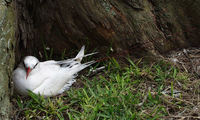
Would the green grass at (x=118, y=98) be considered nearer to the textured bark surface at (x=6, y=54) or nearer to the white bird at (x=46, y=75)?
the white bird at (x=46, y=75)

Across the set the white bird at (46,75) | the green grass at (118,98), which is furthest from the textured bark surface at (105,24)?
the green grass at (118,98)

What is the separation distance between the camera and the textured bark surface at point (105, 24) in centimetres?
273

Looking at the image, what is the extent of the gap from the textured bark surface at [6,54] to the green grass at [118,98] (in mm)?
293

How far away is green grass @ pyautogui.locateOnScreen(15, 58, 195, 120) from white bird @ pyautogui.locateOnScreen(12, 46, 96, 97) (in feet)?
0.41

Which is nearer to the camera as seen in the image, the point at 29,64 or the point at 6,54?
the point at 6,54

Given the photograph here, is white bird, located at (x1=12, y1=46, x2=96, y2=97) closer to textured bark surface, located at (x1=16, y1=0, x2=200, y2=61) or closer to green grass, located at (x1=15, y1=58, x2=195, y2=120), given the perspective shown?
green grass, located at (x1=15, y1=58, x2=195, y2=120)

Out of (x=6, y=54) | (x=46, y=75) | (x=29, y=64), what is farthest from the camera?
(x=46, y=75)

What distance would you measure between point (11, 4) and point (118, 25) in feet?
4.91

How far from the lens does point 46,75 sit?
2707 millimetres

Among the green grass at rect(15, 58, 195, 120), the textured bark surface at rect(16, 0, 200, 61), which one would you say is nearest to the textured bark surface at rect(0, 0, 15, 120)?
the green grass at rect(15, 58, 195, 120)

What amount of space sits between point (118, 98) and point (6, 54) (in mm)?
1413

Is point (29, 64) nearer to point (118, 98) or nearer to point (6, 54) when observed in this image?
point (6, 54)

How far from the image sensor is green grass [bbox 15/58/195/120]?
214cm

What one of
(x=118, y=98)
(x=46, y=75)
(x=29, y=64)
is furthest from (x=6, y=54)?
(x=118, y=98)
